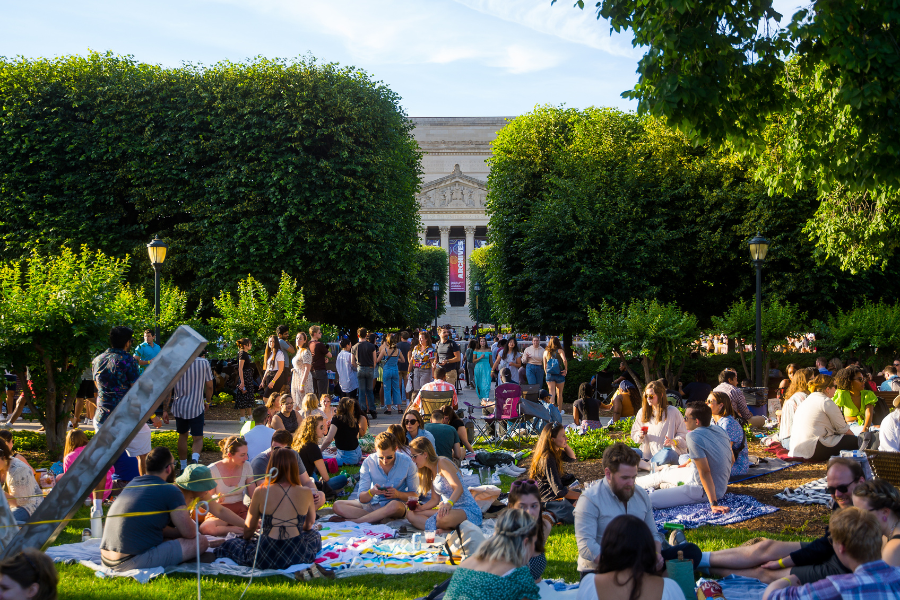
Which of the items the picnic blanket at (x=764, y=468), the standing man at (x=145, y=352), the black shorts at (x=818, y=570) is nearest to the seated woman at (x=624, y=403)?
the picnic blanket at (x=764, y=468)

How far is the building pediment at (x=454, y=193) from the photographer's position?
73562 millimetres

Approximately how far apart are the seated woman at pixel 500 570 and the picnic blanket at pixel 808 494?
4974 millimetres

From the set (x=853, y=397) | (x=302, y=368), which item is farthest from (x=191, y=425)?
(x=853, y=397)

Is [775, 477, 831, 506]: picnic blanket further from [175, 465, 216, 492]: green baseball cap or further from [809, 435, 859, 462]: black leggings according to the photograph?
[175, 465, 216, 492]: green baseball cap

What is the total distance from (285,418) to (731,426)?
5.44 meters

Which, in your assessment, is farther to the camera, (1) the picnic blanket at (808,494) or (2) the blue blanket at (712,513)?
(1) the picnic blanket at (808,494)

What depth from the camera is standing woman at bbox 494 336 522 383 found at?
663 inches

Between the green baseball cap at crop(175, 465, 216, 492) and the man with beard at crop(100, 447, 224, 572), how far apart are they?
26cm

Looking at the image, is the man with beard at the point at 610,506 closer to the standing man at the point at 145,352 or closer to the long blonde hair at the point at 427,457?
the long blonde hair at the point at 427,457

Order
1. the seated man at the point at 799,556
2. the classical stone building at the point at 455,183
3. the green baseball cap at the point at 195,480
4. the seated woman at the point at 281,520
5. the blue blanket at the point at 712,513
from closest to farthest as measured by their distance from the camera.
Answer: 1. the seated man at the point at 799,556
2. the seated woman at the point at 281,520
3. the green baseball cap at the point at 195,480
4. the blue blanket at the point at 712,513
5. the classical stone building at the point at 455,183

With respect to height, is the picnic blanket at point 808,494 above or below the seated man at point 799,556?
below

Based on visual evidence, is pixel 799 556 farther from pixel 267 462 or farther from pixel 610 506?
pixel 267 462

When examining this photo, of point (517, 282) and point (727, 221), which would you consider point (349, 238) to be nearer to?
point (517, 282)

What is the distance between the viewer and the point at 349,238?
839 inches
